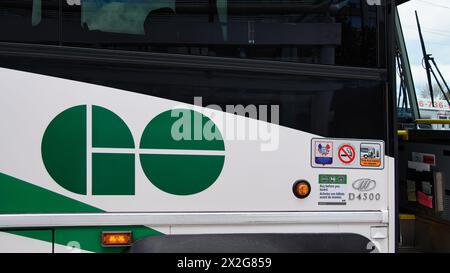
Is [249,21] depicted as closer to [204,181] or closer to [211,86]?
[211,86]

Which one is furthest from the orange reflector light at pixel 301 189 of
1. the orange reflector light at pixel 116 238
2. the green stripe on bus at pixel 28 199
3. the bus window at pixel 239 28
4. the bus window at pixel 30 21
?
the bus window at pixel 30 21

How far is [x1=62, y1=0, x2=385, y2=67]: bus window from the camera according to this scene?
2.07 m

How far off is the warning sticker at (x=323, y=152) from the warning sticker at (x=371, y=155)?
6.4 inches

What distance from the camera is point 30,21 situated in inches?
79.8

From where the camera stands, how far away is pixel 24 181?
1.98m

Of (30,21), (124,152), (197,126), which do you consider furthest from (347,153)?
(30,21)

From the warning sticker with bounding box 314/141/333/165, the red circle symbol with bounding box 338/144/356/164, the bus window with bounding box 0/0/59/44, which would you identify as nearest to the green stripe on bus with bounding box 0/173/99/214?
the bus window with bounding box 0/0/59/44

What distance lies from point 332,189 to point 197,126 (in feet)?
2.28

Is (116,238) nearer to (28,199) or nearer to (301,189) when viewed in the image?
(28,199)

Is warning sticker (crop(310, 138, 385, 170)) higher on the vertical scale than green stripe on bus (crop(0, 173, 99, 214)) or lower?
higher

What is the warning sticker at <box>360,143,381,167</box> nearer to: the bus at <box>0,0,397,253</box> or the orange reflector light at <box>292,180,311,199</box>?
the bus at <box>0,0,397,253</box>

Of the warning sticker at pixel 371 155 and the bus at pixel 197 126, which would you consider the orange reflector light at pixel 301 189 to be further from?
the warning sticker at pixel 371 155
